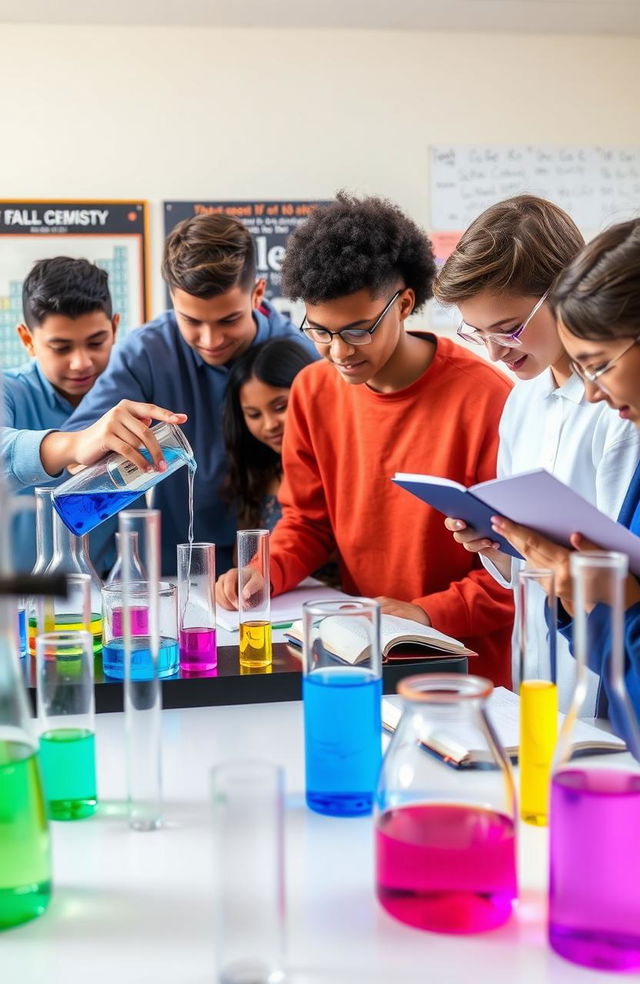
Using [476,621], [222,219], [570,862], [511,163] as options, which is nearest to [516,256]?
[476,621]

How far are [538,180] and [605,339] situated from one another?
2840 mm

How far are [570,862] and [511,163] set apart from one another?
3.55 meters

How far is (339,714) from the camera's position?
0.91 m

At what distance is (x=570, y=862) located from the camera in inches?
25.8

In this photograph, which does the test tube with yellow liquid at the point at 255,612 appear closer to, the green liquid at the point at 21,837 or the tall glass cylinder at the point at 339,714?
the tall glass cylinder at the point at 339,714

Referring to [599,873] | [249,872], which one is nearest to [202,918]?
[249,872]

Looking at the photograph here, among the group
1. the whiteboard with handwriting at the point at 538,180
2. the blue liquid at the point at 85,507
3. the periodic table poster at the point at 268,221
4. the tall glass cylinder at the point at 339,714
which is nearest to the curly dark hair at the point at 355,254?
the blue liquid at the point at 85,507

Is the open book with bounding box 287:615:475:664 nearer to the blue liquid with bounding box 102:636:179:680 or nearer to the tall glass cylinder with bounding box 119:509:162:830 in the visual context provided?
the blue liquid with bounding box 102:636:179:680

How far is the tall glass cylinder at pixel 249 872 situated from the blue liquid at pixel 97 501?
0.86 m

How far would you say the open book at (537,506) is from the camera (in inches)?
43.3

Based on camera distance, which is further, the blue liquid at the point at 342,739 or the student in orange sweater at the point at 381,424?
the student in orange sweater at the point at 381,424

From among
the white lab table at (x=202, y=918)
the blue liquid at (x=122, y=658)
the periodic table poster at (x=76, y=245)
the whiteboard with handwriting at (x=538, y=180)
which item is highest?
the whiteboard with handwriting at (x=538, y=180)

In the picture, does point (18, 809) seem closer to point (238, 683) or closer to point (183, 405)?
point (238, 683)

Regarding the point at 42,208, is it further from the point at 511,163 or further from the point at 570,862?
the point at 570,862
